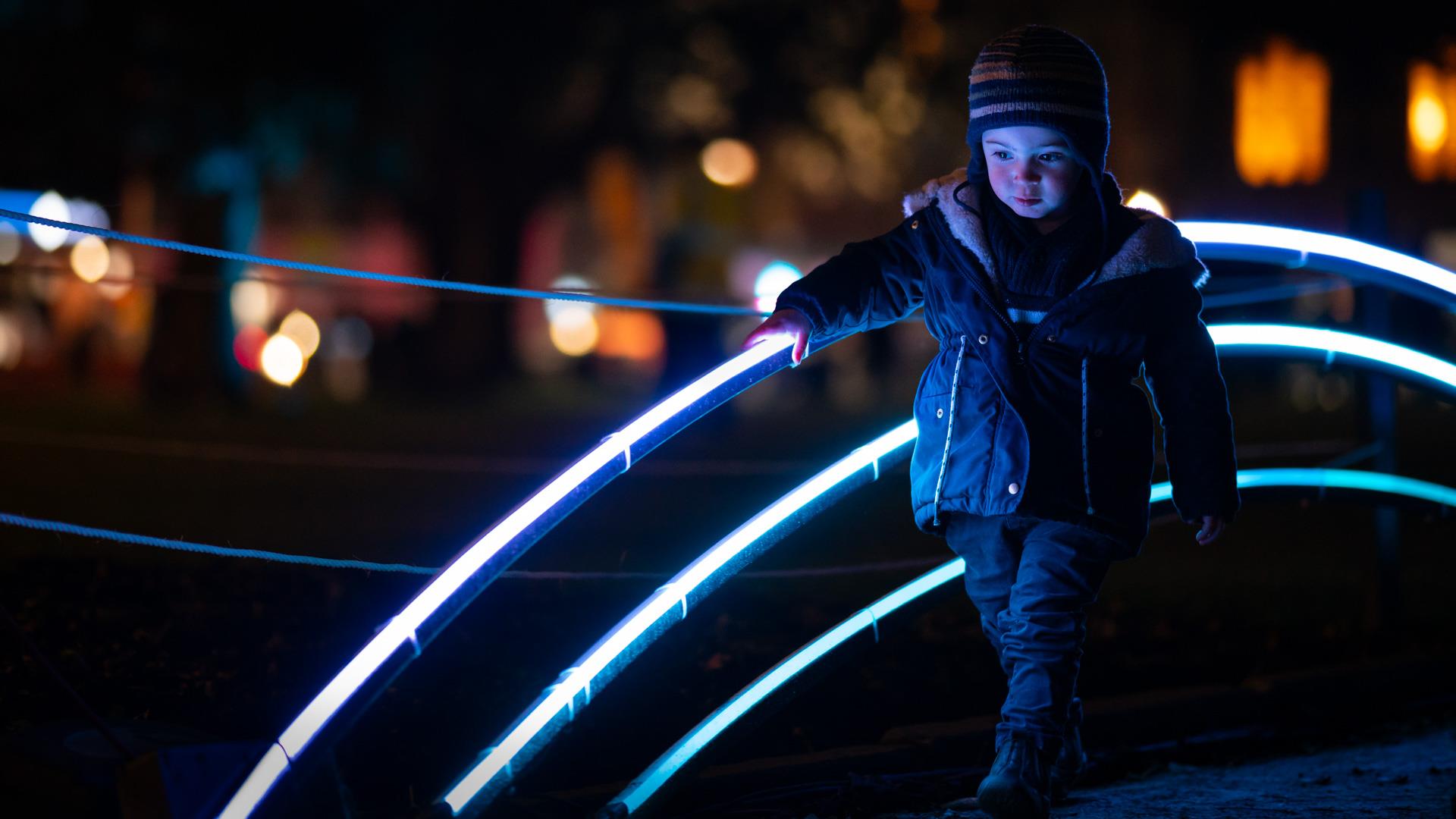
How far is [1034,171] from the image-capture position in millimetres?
3729

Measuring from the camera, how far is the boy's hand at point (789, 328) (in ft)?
12.4

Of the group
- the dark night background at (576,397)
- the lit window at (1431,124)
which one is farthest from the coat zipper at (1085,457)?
the lit window at (1431,124)

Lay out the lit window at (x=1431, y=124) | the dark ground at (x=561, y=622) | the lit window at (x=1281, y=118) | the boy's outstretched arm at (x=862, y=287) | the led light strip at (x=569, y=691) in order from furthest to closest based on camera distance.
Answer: the lit window at (x=1281, y=118) < the lit window at (x=1431, y=124) < the dark ground at (x=561, y=622) < the boy's outstretched arm at (x=862, y=287) < the led light strip at (x=569, y=691)

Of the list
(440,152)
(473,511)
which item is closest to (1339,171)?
(440,152)

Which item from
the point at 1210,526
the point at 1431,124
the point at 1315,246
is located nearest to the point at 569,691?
the point at 1210,526

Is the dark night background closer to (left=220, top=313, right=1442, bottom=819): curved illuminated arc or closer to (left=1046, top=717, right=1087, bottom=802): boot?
(left=220, top=313, right=1442, bottom=819): curved illuminated arc

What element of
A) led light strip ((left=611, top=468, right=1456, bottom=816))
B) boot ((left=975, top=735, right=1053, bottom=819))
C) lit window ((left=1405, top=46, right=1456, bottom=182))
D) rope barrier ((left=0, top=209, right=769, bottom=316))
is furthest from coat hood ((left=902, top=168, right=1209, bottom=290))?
lit window ((left=1405, top=46, right=1456, bottom=182))

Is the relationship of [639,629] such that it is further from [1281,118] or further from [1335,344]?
[1281,118]

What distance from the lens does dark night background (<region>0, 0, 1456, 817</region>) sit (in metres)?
5.27

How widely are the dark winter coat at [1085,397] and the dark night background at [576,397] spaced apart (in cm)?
98

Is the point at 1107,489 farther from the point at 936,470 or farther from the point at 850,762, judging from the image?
the point at 850,762

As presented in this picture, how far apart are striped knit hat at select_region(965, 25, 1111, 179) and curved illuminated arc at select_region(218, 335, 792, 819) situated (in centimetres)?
76

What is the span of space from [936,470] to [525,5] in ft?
59.3

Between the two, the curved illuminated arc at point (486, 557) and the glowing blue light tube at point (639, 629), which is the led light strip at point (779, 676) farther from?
the curved illuminated arc at point (486, 557)
